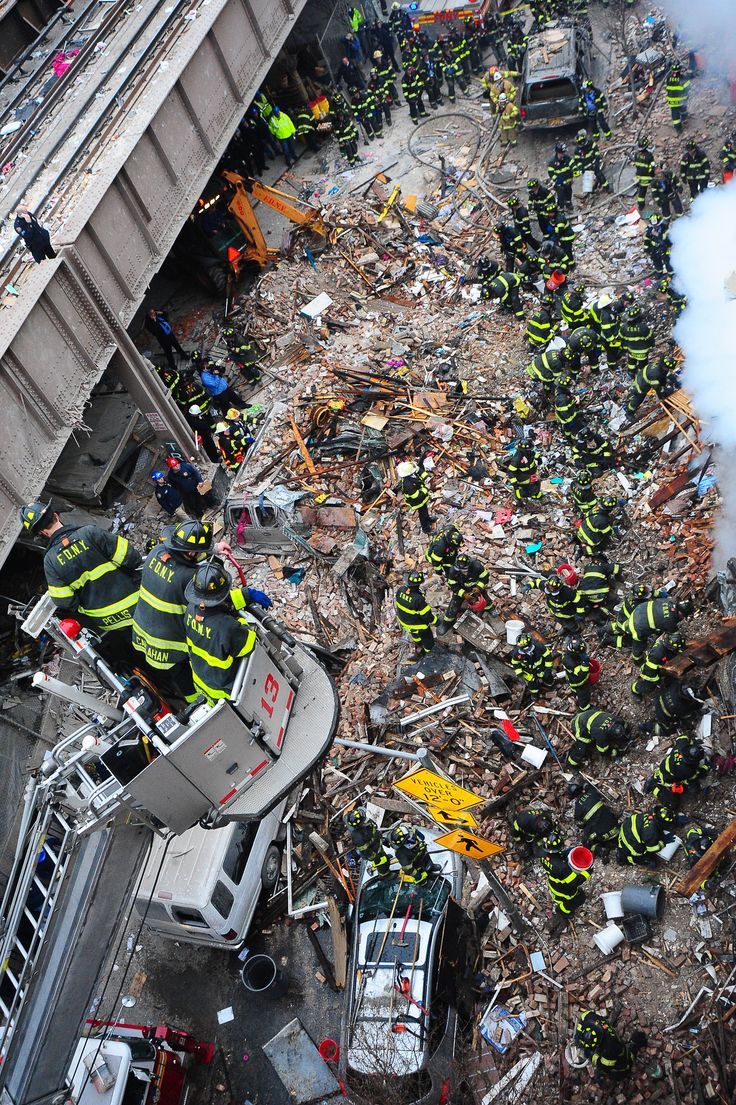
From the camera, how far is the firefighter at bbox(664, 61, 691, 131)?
639 inches

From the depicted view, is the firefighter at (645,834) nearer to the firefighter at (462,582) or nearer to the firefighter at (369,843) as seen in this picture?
the firefighter at (369,843)

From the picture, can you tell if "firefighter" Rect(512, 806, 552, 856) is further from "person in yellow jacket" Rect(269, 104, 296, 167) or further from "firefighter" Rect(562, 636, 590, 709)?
"person in yellow jacket" Rect(269, 104, 296, 167)

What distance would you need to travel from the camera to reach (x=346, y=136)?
19.4 metres

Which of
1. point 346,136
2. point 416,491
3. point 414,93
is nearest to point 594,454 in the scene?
point 416,491

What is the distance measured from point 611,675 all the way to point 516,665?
3.94 ft

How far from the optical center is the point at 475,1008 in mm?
8344

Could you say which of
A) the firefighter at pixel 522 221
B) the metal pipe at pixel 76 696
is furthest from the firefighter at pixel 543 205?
the metal pipe at pixel 76 696

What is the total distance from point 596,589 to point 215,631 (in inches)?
178

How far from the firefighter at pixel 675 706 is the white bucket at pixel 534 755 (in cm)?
121

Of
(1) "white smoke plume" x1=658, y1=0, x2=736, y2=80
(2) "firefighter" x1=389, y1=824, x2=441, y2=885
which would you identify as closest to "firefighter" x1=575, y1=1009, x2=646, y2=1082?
(2) "firefighter" x1=389, y1=824, x2=441, y2=885

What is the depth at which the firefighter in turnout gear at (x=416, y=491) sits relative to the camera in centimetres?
1139

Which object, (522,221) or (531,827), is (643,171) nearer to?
(522,221)

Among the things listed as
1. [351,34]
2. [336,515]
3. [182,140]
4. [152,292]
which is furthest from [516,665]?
[351,34]

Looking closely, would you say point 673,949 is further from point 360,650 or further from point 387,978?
point 360,650
